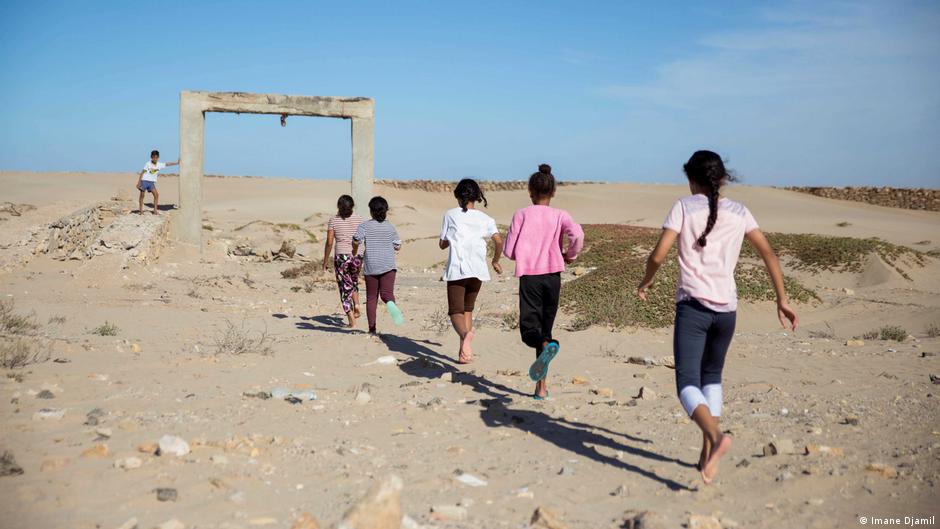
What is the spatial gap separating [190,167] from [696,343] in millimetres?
15873

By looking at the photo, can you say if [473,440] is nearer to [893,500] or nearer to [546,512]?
[546,512]

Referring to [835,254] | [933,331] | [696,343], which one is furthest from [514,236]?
[835,254]

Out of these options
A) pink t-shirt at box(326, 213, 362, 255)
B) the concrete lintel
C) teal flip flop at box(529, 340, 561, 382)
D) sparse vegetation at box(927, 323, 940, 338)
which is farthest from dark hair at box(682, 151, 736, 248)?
the concrete lintel

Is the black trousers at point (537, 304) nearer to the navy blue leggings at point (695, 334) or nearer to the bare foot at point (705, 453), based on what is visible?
the navy blue leggings at point (695, 334)

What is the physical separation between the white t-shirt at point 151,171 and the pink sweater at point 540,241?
47.5 feet

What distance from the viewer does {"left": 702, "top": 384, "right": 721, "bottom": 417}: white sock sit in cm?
469

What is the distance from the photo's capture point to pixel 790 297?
12695 millimetres

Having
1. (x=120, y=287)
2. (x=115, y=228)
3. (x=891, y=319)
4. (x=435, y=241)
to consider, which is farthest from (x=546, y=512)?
(x=435, y=241)

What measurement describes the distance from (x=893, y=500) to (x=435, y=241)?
1834cm

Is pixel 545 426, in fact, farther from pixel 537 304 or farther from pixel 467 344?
pixel 467 344

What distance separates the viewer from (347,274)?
10.2 metres

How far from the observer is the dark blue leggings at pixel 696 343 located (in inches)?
181

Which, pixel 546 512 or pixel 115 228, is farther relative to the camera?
pixel 115 228

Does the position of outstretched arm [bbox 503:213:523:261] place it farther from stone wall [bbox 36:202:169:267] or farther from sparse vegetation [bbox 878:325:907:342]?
stone wall [bbox 36:202:169:267]
